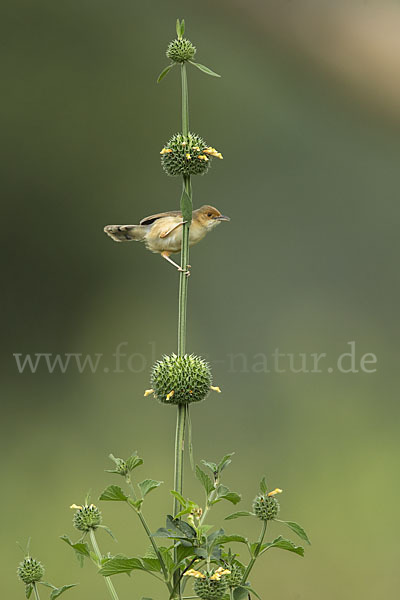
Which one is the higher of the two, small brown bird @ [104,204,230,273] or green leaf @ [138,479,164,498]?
small brown bird @ [104,204,230,273]

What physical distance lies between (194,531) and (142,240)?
78 cm

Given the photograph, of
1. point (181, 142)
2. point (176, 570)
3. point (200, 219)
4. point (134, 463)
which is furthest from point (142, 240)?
point (176, 570)

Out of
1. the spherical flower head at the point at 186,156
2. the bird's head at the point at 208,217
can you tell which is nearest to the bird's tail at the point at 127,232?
the bird's head at the point at 208,217

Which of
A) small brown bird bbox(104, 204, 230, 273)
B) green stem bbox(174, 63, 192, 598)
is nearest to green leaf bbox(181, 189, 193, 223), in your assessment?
green stem bbox(174, 63, 192, 598)

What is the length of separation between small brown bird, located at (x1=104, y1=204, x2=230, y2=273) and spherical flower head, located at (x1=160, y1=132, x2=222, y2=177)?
35cm

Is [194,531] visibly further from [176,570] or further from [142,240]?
[142,240]

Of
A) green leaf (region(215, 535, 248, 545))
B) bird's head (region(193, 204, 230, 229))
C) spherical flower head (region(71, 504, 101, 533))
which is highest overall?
bird's head (region(193, 204, 230, 229))

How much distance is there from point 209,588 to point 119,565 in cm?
15

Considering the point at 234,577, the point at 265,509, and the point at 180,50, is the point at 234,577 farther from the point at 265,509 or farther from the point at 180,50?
the point at 180,50

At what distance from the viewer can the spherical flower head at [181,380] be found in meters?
1.06

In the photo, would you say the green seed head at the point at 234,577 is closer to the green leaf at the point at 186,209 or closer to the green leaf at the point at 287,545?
the green leaf at the point at 287,545

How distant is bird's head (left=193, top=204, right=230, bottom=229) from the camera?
1559 mm

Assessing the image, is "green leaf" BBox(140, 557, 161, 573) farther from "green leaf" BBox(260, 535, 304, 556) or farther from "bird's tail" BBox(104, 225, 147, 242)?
"bird's tail" BBox(104, 225, 147, 242)

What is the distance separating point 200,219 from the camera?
1.55 metres
